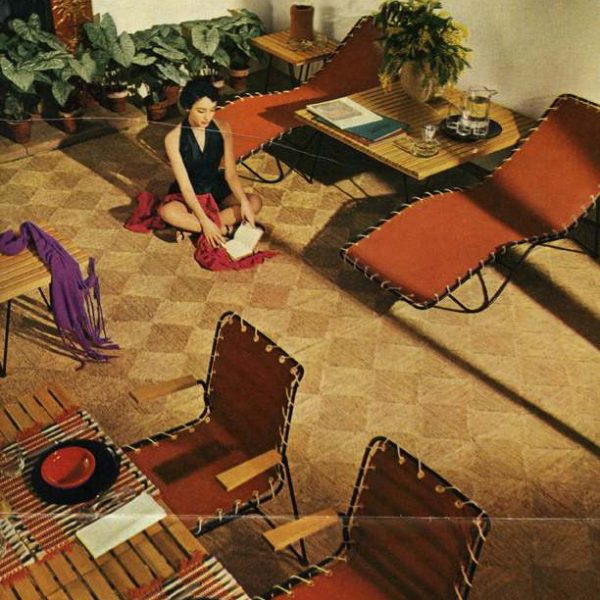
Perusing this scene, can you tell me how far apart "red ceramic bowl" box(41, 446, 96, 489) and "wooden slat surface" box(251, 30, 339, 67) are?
3.86 m

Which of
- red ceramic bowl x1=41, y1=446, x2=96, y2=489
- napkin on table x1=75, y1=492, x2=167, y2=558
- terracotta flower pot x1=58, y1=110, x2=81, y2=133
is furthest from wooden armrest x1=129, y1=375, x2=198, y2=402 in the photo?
terracotta flower pot x1=58, y1=110, x2=81, y2=133

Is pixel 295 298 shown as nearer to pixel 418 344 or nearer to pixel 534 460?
pixel 418 344

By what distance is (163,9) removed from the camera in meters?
6.57

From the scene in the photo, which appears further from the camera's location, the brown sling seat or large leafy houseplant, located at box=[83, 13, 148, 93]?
large leafy houseplant, located at box=[83, 13, 148, 93]

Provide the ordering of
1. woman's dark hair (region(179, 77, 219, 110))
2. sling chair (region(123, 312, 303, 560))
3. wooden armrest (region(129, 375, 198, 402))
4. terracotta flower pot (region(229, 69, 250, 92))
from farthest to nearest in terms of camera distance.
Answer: terracotta flower pot (region(229, 69, 250, 92)), woman's dark hair (region(179, 77, 219, 110)), wooden armrest (region(129, 375, 198, 402)), sling chair (region(123, 312, 303, 560))

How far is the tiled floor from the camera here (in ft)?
11.5

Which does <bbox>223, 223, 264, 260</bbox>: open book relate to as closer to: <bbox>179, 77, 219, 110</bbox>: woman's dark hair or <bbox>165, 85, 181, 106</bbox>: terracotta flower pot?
<bbox>179, 77, 219, 110</bbox>: woman's dark hair

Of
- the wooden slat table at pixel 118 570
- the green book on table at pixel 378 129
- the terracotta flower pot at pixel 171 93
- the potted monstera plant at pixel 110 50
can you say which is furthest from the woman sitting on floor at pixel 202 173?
the wooden slat table at pixel 118 570

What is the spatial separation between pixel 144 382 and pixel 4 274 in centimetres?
78

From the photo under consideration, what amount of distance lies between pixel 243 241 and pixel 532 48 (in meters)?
2.02

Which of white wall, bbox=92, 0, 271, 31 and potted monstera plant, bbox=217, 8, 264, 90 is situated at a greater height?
white wall, bbox=92, 0, 271, 31

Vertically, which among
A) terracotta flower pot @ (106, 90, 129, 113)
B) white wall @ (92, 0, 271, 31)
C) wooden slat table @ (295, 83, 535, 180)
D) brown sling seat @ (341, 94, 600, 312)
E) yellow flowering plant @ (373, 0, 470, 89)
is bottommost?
terracotta flower pot @ (106, 90, 129, 113)

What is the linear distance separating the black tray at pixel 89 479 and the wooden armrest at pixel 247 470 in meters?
0.33

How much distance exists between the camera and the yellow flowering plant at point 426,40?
16.3 feet
